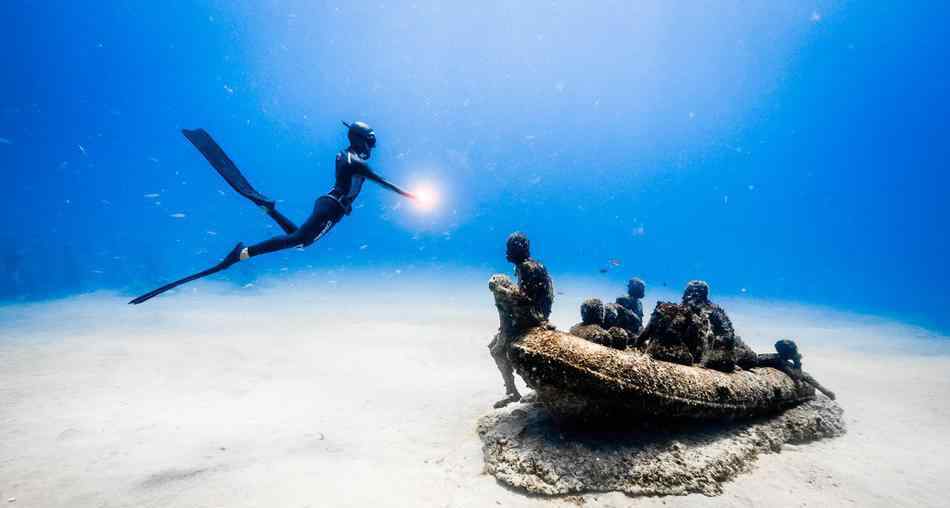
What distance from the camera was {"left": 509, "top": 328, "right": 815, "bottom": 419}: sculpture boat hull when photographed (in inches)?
159

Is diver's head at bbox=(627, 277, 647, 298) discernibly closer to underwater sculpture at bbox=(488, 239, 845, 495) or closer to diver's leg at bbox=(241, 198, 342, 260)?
underwater sculpture at bbox=(488, 239, 845, 495)

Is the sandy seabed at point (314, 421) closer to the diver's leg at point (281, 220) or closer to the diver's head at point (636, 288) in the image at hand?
A: the diver's leg at point (281, 220)

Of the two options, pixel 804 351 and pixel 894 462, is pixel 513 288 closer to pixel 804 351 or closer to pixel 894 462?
pixel 894 462

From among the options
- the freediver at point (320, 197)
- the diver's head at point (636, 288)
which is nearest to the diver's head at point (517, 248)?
the freediver at point (320, 197)

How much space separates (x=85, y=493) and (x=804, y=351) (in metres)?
20.8

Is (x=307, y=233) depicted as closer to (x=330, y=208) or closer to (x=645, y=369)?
(x=330, y=208)

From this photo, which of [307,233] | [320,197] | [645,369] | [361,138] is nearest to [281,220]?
[307,233]

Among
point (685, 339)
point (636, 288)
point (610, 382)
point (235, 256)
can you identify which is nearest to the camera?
point (610, 382)

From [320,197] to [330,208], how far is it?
22 centimetres

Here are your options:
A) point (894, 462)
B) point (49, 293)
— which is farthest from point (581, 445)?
point (49, 293)

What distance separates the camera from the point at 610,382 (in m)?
3.99

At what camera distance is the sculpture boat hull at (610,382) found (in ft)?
13.2

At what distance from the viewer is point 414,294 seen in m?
28.7

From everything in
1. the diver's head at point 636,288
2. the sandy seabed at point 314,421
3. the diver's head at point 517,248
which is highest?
the diver's head at point 636,288
